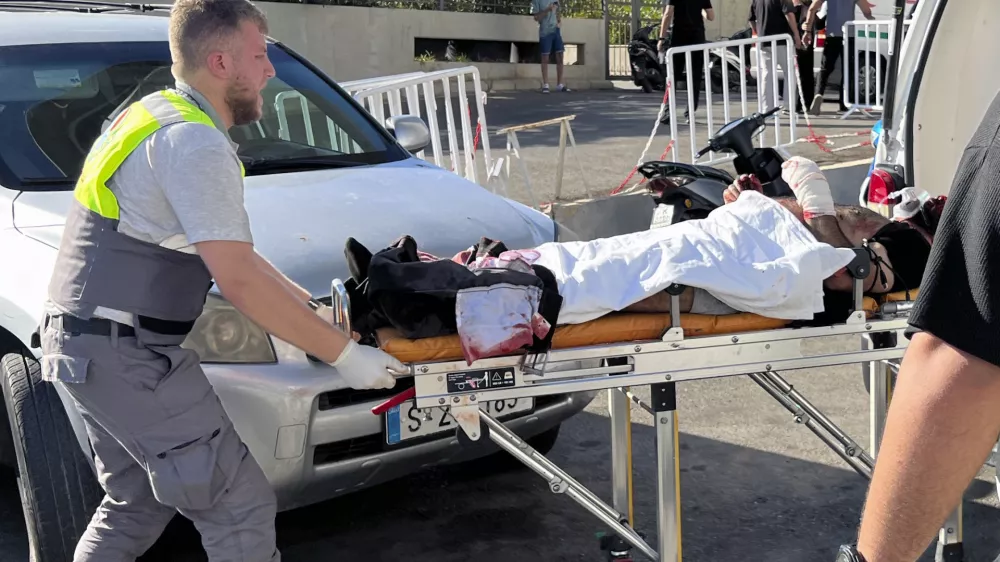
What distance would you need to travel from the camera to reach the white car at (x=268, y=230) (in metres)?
3.13

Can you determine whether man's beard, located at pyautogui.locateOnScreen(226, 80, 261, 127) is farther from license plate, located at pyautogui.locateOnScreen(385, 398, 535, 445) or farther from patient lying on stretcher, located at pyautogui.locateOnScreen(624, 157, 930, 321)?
patient lying on stretcher, located at pyautogui.locateOnScreen(624, 157, 930, 321)

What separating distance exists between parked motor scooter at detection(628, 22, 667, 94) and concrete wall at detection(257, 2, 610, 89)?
1.47 meters

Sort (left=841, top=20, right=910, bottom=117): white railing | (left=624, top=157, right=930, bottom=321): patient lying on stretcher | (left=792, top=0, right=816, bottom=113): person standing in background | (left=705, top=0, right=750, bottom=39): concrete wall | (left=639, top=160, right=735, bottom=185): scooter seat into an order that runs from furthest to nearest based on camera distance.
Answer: (left=705, top=0, right=750, bottom=39): concrete wall, (left=792, top=0, right=816, bottom=113): person standing in background, (left=841, top=20, right=910, bottom=117): white railing, (left=639, top=160, right=735, bottom=185): scooter seat, (left=624, top=157, right=930, bottom=321): patient lying on stretcher

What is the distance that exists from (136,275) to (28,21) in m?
2.35

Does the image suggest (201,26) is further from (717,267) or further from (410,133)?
(410,133)

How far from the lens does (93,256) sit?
2.64 metres

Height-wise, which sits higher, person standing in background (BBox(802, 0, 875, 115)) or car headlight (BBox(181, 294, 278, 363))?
person standing in background (BBox(802, 0, 875, 115))

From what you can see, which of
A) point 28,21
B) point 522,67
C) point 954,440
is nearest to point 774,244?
point 954,440

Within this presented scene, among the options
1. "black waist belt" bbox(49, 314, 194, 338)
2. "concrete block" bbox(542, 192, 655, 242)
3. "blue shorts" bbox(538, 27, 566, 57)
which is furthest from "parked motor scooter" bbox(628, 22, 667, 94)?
"black waist belt" bbox(49, 314, 194, 338)

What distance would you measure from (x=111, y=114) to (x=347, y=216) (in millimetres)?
1201

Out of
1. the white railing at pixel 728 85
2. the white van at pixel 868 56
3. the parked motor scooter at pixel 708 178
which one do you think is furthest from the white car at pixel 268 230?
the white van at pixel 868 56

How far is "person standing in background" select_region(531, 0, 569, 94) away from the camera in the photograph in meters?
18.1

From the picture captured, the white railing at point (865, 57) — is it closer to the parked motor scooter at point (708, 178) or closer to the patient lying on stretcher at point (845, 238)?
the parked motor scooter at point (708, 178)

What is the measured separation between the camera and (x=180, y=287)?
2.71m
